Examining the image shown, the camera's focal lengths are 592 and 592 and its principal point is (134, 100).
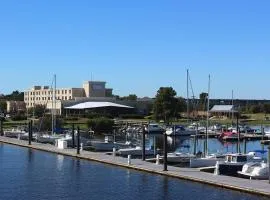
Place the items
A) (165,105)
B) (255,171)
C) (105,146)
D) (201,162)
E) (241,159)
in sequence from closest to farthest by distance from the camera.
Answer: (255,171)
(241,159)
(201,162)
(105,146)
(165,105)

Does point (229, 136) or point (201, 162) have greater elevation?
point (229, 136)

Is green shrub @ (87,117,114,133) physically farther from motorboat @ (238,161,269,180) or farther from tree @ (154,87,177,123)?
motorboat @ (238,161,269,180)

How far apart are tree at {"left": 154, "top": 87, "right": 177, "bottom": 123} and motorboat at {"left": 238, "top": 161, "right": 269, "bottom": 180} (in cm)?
12998

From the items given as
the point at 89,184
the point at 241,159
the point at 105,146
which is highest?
the point at 241,159

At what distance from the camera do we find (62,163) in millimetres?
66375

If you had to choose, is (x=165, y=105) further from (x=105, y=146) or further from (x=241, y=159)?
(x=241, y=159)

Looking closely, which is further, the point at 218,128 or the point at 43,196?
the point at 218,128

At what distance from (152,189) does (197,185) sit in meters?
3.75

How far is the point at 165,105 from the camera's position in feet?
613

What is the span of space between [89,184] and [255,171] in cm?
1452

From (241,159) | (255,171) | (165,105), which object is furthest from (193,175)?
(165,105)

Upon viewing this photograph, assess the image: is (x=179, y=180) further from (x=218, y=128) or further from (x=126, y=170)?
(x=218, y=128)

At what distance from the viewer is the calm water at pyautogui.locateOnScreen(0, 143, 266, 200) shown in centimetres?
4497

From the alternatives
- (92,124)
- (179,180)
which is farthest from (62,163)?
(92,124)
